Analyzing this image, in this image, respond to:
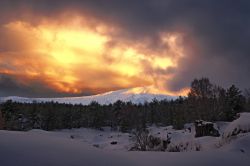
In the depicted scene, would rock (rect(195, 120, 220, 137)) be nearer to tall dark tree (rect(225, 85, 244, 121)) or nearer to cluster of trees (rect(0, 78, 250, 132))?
cluster of trees (rect(0, 78, 250, 132))

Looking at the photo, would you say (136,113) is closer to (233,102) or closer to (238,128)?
(233,102)

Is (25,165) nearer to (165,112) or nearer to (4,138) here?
(4,138)

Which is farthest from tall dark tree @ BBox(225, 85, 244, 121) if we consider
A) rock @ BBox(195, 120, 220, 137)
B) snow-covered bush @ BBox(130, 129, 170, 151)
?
snow-covered bush @ BBox(130, 129, 170, 151)

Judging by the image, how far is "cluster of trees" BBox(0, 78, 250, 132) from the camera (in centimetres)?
6216

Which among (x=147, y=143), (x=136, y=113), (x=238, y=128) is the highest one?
(x=136, y=113)

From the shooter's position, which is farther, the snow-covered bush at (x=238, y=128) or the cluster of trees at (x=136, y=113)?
the cluster of trees at (x=136, y=113)

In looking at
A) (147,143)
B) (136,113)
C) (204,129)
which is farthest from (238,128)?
(136,113)

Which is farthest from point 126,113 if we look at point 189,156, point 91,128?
point 189,156

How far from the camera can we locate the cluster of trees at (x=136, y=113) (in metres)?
62.2

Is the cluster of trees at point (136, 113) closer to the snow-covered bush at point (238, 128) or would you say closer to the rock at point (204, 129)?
the rock at point (204, 129)

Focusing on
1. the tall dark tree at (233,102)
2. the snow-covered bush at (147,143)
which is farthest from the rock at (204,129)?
the tall dark tree at (233,102)

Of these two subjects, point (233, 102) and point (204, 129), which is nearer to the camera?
point (204, 129)

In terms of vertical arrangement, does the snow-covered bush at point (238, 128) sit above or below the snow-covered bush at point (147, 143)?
above

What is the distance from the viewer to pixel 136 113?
120938 mm
